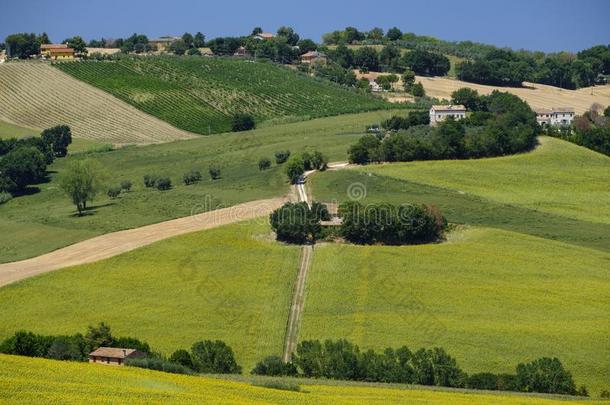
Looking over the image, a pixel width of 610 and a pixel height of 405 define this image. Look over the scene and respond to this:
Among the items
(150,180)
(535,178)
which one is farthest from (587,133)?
(150,180)

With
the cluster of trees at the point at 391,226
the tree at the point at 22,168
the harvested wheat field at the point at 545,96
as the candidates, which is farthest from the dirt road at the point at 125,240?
the harvested wheat field at the point at 545,96

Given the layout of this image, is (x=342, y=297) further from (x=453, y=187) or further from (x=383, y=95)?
(x=383, y=95)

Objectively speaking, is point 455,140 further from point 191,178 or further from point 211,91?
point 211,91

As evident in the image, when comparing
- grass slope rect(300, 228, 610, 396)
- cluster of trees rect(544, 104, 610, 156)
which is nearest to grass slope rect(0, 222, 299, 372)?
grass slope rect(300, 228, 610, 396)

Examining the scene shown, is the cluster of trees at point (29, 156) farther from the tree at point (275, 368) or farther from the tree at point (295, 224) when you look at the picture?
the tree at point (275, 368)

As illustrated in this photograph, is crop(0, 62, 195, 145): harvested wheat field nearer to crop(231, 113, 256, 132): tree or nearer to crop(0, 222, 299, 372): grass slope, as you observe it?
crop(231, 113, 256, 132): tree

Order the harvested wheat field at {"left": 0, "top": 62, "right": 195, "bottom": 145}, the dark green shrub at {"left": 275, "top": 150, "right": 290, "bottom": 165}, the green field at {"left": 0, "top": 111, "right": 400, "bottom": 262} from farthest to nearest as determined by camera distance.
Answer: the harvested wheat field at {"left": 0, "top": 62, "right": 195, "bottom": 145}, the dark green shrub at {"left": 275, "top": 150, "right": 290, "bottom": 165}, the green field at {"left": 0, "top": 111, "right": 400, "bottom": 262}
